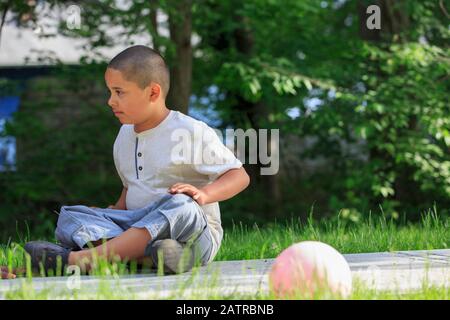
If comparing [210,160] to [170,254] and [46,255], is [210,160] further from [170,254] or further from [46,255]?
[46,255]

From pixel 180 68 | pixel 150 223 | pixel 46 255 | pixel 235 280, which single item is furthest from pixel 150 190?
pixel 180 68

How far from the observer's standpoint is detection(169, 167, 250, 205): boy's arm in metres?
3.88

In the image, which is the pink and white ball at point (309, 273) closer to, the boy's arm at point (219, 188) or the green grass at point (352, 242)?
the boy's arm at point (219, 188)

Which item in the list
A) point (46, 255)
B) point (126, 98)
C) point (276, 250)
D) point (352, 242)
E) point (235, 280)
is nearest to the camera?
point (235, 280)

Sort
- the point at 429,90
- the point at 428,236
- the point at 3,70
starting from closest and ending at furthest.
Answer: the point at 428,236 < the point at 429,90 < the point at 3,70

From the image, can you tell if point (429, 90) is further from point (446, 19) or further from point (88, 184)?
point (88, 184)

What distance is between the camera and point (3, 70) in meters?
17.8

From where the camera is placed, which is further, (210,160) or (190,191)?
(210,160)

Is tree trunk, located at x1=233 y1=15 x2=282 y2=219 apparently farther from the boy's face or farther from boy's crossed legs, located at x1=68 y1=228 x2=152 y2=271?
boy's crossed legs, located at x1=68 y1=228 x2=152 y2=271

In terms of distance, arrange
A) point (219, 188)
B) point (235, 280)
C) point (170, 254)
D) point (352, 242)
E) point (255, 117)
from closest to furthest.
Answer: point (235, 280) → point (170, 254) → point (219, 188) → point (352, 242) → point (255, 117)

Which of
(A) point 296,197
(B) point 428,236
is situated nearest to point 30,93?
(A) point 296,197

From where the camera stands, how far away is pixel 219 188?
4.01 metres

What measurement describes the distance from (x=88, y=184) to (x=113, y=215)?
863cm

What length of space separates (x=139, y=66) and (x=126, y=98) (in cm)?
18
